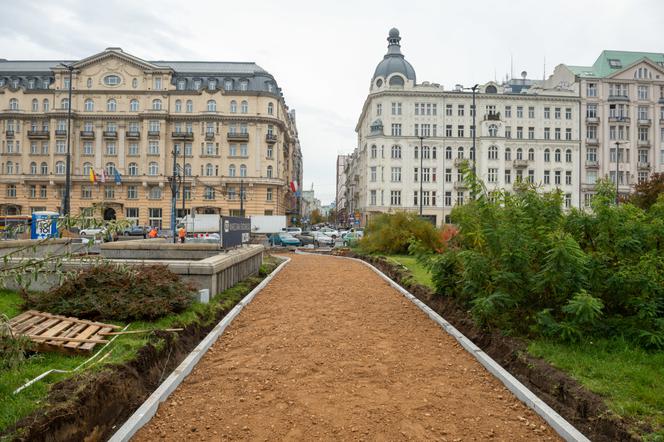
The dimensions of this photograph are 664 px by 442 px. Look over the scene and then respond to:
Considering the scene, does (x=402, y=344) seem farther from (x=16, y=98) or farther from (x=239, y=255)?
(x=16, y=98)

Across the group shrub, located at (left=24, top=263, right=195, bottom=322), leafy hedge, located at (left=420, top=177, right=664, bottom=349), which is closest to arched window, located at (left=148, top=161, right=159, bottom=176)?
shrub, located at (left=24, top=263, right=195, bottom=322)

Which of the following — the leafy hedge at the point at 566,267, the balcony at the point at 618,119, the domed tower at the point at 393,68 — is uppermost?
the domed tower at the point at 393,68

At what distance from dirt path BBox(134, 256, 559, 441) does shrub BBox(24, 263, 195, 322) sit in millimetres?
1142

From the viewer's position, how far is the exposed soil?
160 inches

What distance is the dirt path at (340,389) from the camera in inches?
170

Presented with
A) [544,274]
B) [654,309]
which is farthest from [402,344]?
[654,309]

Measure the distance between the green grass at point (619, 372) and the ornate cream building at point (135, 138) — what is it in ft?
174

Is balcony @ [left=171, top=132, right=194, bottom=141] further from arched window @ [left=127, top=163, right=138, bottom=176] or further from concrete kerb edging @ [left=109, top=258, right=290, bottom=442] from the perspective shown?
concrete kerb edging @ [left=109, top=258, right=290, bottom=442]

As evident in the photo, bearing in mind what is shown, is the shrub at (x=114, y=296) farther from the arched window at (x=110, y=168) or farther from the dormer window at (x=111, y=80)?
the dormer window at (x=111, y=80)

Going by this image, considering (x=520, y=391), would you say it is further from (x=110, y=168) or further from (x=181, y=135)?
(x=110, y=168)

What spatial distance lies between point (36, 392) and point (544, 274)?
6073 mm

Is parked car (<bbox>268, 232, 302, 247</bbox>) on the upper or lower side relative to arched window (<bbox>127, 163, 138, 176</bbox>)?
lower

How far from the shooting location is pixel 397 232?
75.8 ft

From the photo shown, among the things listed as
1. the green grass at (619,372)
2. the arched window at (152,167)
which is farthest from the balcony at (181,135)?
the green grass at (619,372)
